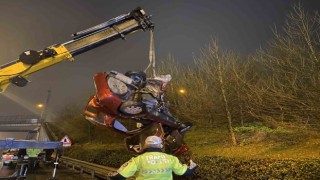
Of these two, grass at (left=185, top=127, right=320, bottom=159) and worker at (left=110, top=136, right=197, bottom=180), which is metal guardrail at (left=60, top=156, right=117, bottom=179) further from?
worker at (left=110, top=136, right=197, bottom=180)

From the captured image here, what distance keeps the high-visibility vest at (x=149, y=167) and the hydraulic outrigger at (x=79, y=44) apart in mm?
4618

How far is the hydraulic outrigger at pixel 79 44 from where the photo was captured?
759cm

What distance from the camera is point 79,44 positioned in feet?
26.1

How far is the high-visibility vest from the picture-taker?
4.05 m

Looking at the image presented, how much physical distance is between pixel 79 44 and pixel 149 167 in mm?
5017

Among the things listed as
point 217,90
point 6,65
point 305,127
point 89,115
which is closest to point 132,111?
point 89,115

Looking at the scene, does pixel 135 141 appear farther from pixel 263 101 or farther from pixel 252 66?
pixel 252 66

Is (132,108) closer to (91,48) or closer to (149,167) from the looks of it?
(149,167)

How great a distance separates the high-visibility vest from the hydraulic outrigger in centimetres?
462

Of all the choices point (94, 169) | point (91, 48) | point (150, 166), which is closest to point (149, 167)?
point (150, 166)

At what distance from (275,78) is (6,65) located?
878 centimetres

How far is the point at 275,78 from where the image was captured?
10.4 m

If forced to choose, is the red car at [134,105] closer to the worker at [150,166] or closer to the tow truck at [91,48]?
the tow truck at [91,48]

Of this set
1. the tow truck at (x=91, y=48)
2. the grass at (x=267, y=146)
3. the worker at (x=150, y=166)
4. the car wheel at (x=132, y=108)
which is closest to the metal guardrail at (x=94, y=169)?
the tow truck at (x=91, y=48)
